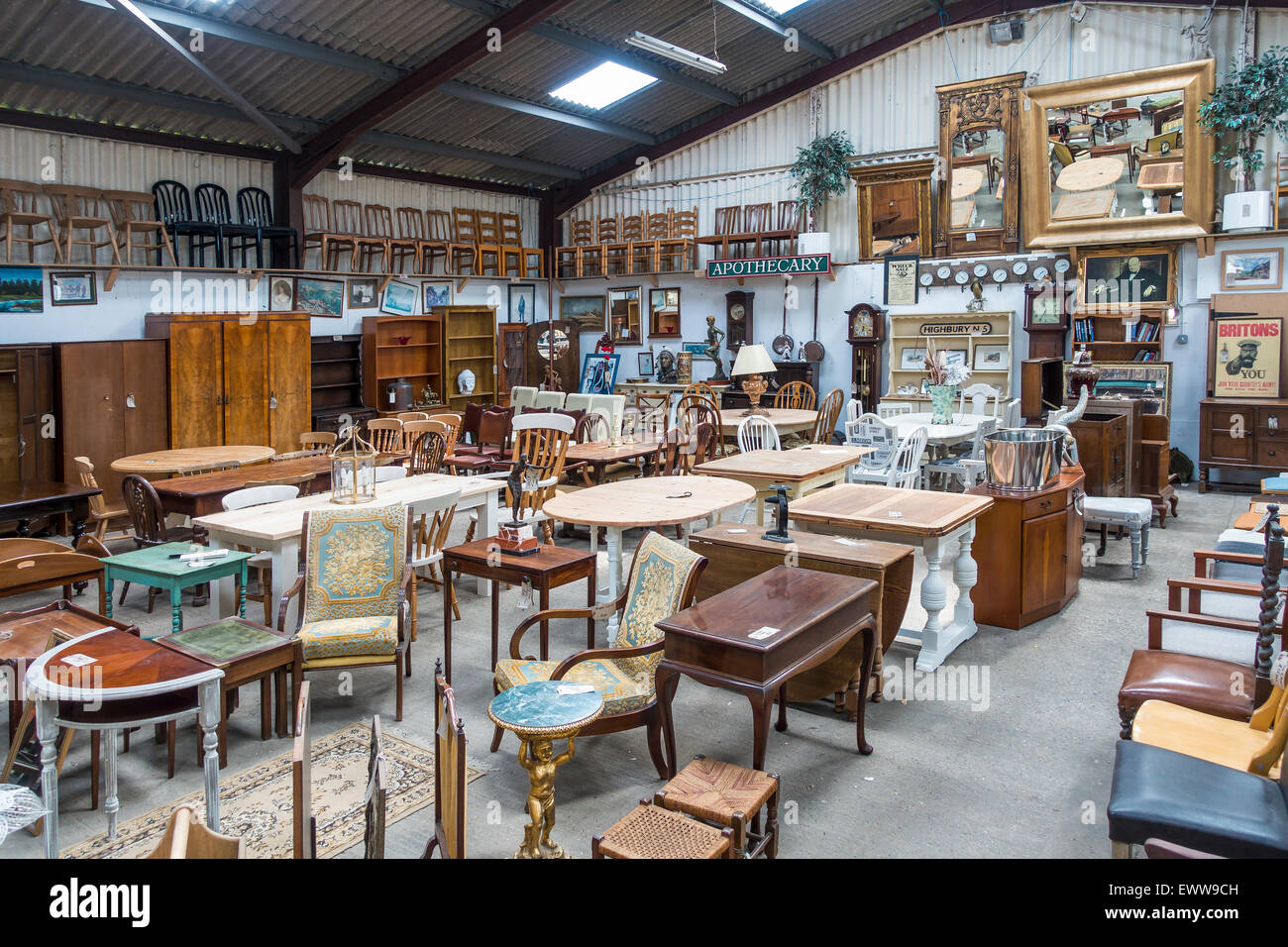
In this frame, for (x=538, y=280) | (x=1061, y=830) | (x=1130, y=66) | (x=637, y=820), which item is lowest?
(x=1061, y=830)

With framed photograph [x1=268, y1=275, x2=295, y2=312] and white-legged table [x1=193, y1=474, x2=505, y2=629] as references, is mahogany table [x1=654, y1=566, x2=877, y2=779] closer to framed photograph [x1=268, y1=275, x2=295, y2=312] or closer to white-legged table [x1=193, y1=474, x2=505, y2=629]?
white-legged table [x1=193, y1=474, x2=505, y2=629]

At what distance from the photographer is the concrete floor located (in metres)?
3.31

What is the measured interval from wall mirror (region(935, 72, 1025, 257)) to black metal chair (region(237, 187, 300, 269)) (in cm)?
805

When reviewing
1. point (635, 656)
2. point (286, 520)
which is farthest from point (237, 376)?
point (635, 656)

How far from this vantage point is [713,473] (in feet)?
20.7

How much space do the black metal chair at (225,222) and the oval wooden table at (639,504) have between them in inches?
276

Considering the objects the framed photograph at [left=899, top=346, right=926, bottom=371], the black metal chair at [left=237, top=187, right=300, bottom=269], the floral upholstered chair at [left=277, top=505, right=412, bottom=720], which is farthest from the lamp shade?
the black metal chair at [left=237, top=187, right=300, bottom=269]

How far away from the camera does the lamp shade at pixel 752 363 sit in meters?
9.28

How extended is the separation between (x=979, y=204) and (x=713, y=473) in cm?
739

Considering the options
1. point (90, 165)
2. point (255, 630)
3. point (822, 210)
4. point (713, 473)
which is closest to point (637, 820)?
point (255, 630)

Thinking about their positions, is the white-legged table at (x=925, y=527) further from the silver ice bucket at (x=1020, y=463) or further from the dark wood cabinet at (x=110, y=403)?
the dark wood cabinet at (x=110, y=403)

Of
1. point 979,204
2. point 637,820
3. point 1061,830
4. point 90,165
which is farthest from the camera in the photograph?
point 979,204

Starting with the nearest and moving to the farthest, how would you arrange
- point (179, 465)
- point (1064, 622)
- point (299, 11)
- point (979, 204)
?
point (1064, 622) < point (179, 465) < point (299, 11) < point (979, 204)
